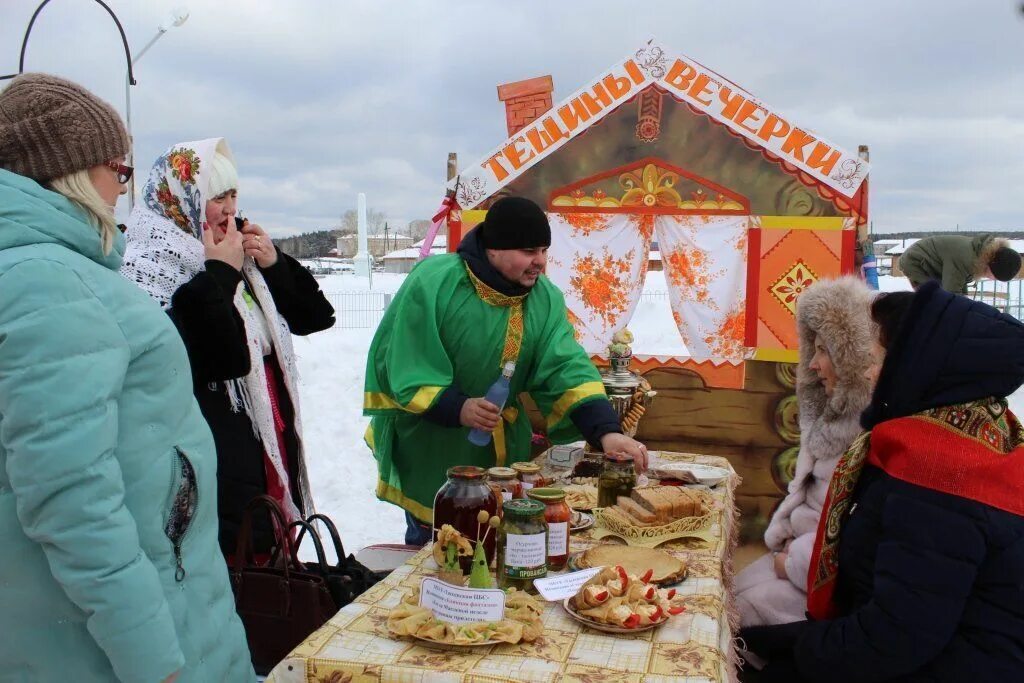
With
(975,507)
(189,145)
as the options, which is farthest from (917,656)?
(189,145)

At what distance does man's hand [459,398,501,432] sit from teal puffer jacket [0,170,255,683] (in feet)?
3.96

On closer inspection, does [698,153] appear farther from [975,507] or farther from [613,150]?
[975,507]

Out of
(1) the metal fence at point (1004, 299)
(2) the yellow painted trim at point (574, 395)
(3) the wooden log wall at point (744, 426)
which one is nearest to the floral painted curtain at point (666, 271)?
(3) the wooden log wall at point (744, 426)

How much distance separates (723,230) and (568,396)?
275 cm

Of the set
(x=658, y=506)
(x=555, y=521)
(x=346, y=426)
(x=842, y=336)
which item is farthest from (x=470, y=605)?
(x=346, y=426)

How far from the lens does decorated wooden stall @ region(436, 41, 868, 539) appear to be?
5.06 m

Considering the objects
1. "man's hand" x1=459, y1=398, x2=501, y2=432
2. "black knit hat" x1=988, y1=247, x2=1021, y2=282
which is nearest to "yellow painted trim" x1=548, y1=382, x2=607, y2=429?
"man's hand" x1=459, y1=398, x2=501, y2=432

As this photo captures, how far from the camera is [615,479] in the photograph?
2.45 metres

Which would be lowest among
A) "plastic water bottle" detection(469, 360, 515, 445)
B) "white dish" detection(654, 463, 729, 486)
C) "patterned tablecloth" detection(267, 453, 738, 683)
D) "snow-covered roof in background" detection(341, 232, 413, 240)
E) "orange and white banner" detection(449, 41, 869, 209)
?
"white dish" detection(654, 463, 729, 486)

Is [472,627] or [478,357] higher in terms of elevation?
[478,357]

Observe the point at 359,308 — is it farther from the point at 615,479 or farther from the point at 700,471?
the point at 615,479

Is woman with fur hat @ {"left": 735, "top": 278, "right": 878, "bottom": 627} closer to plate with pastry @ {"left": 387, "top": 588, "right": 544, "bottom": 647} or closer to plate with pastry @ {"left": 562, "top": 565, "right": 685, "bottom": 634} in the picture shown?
plate with pastry @ {"left": 562, "top": 565, "right": 685, "bottom": 634}

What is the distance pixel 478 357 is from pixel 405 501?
0.62 meters

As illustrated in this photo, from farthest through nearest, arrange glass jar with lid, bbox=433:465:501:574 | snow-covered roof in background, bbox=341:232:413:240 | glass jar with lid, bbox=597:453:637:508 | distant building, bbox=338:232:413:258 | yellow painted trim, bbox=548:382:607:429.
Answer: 1. distant building, bbox=338:232:413:258
2. snow-covered roof in background, bbox=341:232:413:240
3. yellow painted trim, bbox=548:382:607:429
4. glass jar with lid, bbox=597:453:637:508
5. glass jar with lid, bbox=433:465:501:574
